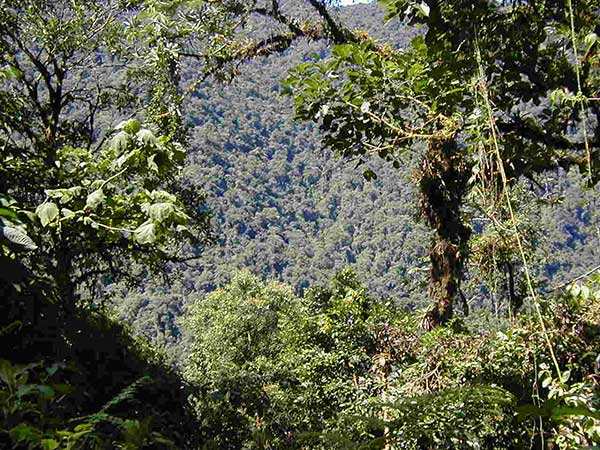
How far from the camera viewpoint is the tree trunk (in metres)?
5.30

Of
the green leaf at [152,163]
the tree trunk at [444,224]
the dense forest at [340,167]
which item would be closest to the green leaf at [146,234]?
the dense forest at [340,167]

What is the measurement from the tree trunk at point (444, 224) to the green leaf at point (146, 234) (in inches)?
160

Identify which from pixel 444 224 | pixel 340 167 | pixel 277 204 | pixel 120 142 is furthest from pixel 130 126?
pixel 277 204

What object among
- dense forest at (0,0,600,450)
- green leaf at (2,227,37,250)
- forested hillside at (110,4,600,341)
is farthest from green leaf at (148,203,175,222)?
forested hillside at (110,4,600,341)

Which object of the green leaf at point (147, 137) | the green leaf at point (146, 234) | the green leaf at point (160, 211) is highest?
the green leaf at point (147, 137)

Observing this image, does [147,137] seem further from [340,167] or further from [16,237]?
[340,167]

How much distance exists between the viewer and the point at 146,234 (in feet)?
4.85

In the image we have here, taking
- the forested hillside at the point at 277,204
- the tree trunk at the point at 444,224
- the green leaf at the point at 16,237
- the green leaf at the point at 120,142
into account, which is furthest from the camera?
the forested hillside at the point at 277,204

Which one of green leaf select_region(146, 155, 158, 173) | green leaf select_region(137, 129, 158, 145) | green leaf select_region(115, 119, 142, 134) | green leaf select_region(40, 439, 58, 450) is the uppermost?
green leaf select_region(115, 119, 142, 134)

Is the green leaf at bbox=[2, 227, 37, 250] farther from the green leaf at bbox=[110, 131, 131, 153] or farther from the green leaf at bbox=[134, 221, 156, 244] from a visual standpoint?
the green leaf at bbox=[110, 131, 131, 153]

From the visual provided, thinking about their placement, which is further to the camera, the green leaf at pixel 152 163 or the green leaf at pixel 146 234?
the green leaf at pixel 152 163

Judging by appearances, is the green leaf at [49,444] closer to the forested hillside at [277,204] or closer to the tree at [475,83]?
the tree at [475,83]

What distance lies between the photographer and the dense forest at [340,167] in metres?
1.53

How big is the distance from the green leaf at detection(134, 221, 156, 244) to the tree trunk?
13.4 feet
